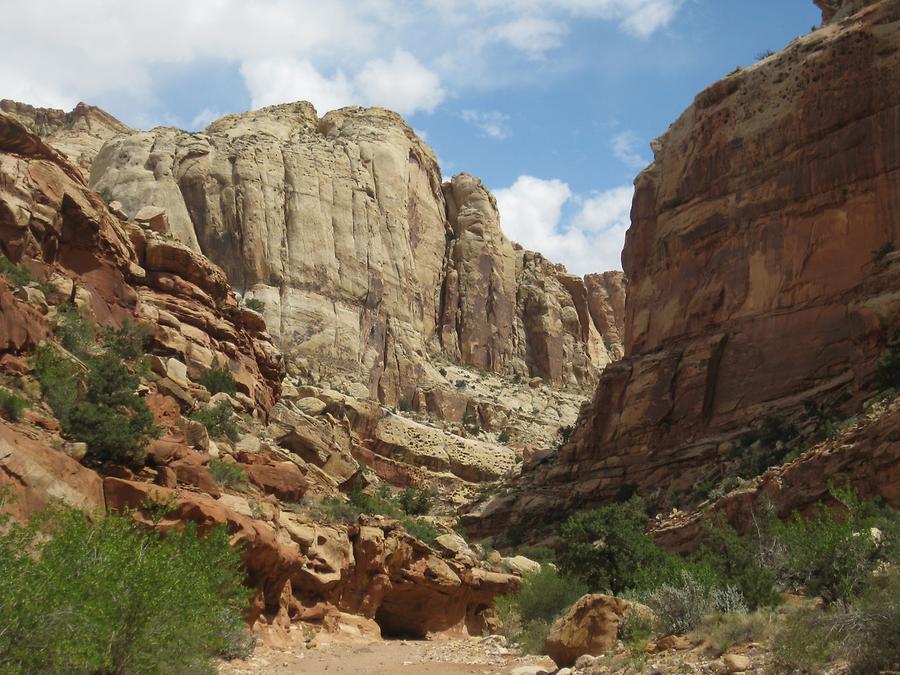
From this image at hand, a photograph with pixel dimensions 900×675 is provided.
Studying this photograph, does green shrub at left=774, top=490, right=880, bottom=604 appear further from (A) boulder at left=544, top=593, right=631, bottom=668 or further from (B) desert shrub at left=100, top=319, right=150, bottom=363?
(B) desert shrub at left=100, top=319, right=150, bottom=363

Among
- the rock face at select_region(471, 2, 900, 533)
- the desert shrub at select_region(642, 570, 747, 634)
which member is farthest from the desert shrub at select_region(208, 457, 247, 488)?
the rock face at select_region(471, 2, 900, 533)

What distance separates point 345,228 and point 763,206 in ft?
134

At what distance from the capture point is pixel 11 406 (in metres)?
17.6

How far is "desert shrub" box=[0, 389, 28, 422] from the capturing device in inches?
690

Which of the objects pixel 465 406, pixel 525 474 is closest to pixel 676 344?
pixel 525 474

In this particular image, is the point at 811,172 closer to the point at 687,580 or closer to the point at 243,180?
the point at 687,580

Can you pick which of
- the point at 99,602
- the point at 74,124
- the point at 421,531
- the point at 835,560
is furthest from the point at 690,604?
the point at 74,124

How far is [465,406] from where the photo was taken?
238 feet

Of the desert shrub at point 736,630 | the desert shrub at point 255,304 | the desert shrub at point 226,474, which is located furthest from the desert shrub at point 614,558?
the desert shrub at point 255,304

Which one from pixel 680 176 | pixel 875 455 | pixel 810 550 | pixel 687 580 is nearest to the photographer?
pixel 810 550

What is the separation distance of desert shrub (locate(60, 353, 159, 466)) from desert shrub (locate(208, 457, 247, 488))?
227 cm

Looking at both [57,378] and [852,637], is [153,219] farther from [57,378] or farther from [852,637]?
[852,637]

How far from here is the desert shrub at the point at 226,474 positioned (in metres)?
22.0

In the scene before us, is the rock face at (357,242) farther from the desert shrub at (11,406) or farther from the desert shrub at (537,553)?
the desert shrub at (11,406)
